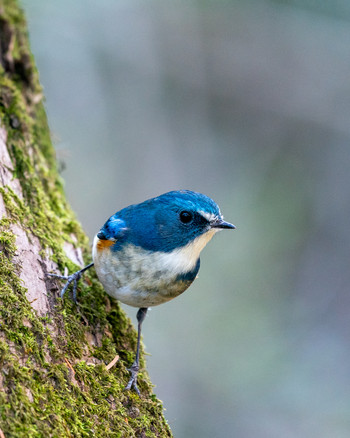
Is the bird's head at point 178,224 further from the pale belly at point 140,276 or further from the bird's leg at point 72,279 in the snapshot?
the bird's leg at point 72,279

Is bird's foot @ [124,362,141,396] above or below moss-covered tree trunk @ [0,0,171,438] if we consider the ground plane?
below

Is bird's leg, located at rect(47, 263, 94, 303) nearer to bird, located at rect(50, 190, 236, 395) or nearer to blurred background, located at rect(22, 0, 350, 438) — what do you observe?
bird, located at rect(50, 190, 236, 395)

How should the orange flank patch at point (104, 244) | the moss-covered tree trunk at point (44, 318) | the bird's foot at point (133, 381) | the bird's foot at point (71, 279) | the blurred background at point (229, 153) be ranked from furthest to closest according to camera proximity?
the blurred background at point (229, 153)
the orange flank patch at point (104, 244)
the bird's foot at point (71, 279)
the bird's foot at point (133, 381)
the moss-covered tree trunk at point (44, 318)

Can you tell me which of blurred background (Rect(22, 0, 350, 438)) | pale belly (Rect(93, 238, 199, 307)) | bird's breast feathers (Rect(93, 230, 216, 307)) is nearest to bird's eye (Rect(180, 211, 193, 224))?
bird's breast feathers (Rect(93, 230, 216, 307))

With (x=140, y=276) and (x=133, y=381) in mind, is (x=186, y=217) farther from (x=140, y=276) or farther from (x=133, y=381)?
(x=133, y=381)

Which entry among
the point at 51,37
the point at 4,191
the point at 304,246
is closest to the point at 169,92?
the point at 51,37

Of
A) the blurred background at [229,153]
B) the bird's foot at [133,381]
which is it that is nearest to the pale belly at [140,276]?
the bird's foot at [133,381]

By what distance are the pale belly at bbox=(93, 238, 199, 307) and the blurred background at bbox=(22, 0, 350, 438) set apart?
4.99 metres

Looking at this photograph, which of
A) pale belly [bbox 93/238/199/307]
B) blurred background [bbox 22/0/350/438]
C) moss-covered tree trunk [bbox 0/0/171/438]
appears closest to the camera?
moss-covered tree trunk [bbox 0/0/171/438]

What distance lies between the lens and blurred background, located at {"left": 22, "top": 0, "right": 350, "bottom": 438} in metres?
8.59

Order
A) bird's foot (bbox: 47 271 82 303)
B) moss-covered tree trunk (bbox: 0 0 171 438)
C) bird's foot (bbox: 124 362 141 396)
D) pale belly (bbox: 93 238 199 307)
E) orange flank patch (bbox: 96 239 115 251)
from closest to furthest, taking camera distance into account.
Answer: moss-covered tree trunk (bbox: 0 0 171 438), bird's foot (bbox: 124 362 141 396), bird's foot (bbox: 47 271 82 303), pale belly (bbox: 93 238 199 307), orange flank patch (bbox: 96 239 115 251)

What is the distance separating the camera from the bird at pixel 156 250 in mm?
3439

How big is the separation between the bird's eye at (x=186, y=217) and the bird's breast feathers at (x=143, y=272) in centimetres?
15

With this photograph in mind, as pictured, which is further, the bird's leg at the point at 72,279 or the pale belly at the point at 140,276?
the pale belly at the point at 140,276
